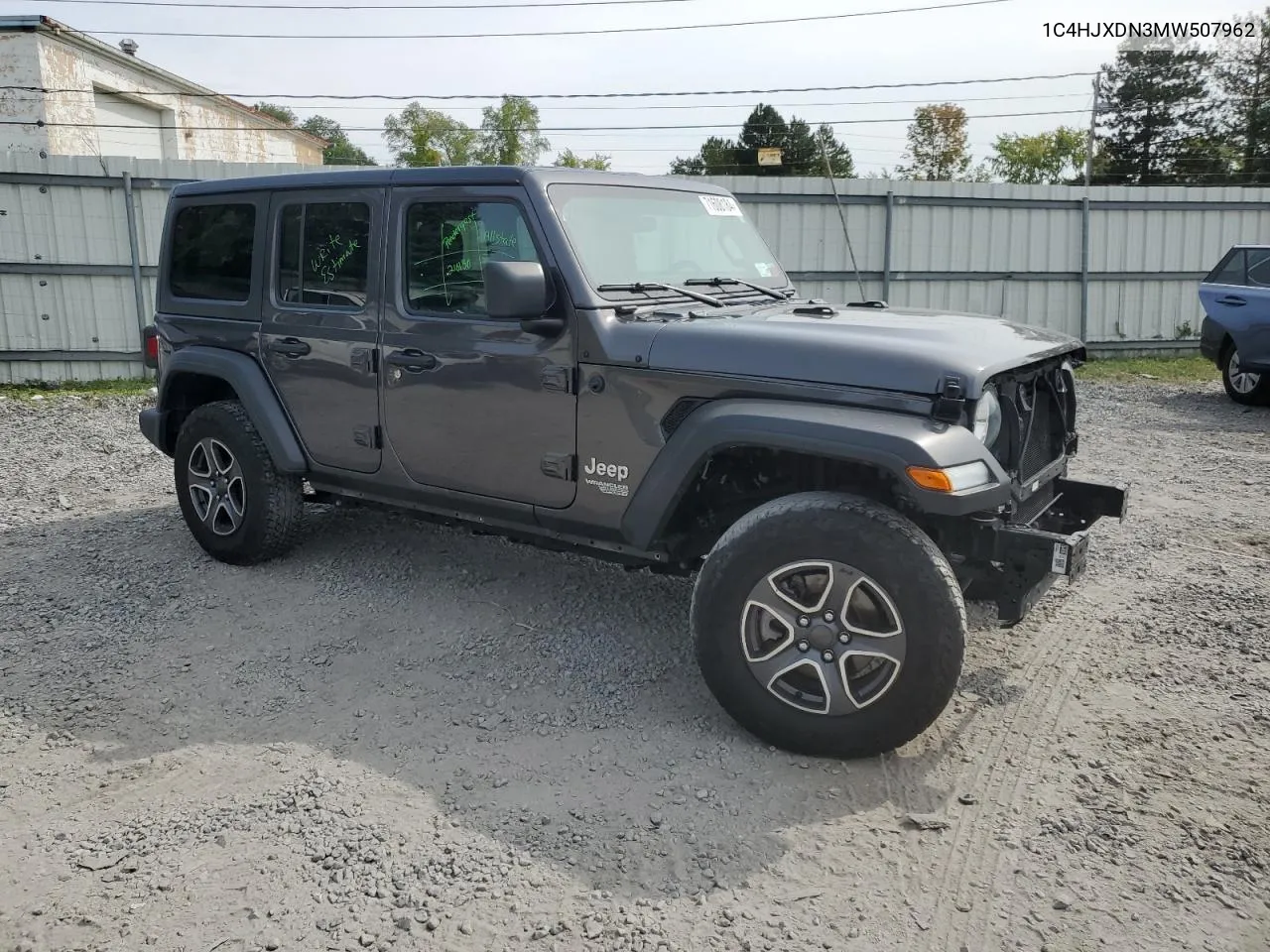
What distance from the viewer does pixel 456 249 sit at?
444 cm

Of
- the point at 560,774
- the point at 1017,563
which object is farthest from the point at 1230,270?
the point at 560,774

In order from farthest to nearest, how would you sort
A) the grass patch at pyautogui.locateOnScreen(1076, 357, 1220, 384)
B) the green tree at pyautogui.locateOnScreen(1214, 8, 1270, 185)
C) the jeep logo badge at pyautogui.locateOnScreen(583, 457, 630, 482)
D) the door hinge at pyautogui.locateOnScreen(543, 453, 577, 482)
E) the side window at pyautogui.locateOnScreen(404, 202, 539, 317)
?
the green tree at pyautogui.locateOnScreen(1214, 8, 1270, 185) < the grass patch at pyautogui.locateOnScreen(1076, 357, 1220, 384) < the side window at pyautogui.locateOnScreen(404, 202, 539, 317) < the door hinge at pyautogui.locateOnScreen(543, 453, 577, 482) < the jeep logo badge at pyautogui.locateOnScreen(583, 457, 630, 482)

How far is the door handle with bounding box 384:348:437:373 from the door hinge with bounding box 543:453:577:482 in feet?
2.35

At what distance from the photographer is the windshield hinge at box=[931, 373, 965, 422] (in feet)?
10.8

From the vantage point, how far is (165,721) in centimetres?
392

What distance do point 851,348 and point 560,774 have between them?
1.75 m

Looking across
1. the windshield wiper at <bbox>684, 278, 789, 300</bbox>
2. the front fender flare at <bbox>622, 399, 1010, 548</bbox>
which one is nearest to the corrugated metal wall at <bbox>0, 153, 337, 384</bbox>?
the windshield wiper at <bbox>684, 278, 789, 300</bbox>

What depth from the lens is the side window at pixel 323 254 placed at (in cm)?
479

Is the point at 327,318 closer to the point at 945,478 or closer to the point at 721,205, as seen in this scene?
the point at 721,205

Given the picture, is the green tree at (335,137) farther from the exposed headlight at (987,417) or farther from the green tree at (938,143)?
the exposed headlight at (987,417)

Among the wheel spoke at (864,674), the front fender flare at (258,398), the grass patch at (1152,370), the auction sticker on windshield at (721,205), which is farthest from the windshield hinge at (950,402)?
the grass patch at (1152,370)

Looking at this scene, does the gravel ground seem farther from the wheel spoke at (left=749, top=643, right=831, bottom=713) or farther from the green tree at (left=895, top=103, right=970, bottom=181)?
the green tree at (left=895, top=103, right=970, bottom=181)

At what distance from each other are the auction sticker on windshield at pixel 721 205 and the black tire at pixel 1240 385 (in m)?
8.20

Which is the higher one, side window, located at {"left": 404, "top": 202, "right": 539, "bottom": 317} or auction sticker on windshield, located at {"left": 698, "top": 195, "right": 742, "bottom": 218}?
auction sticker on windshield, located at {"left": 698, "top": 195, "right": 742, "bottom": 218}
